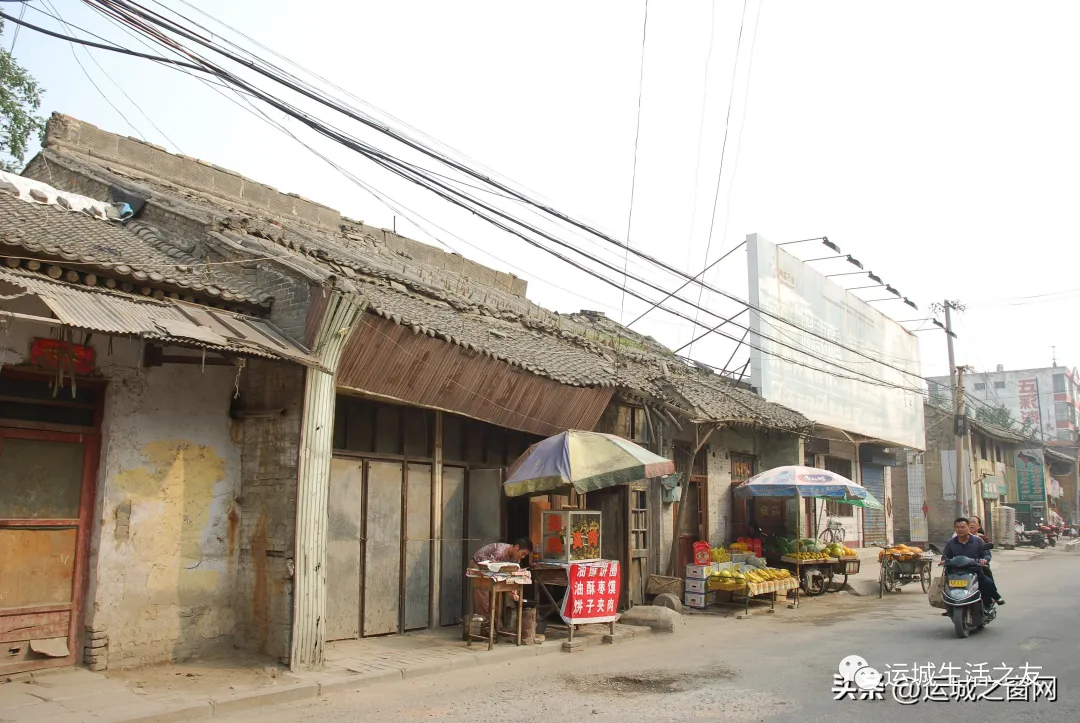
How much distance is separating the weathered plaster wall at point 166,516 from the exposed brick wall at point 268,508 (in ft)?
0.52

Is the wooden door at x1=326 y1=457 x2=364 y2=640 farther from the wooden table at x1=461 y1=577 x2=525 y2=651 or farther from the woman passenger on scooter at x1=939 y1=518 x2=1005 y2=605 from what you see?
the woman passenger on scooter at x1=939 y1=518 x2=1005 y2=605

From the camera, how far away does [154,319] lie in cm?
758

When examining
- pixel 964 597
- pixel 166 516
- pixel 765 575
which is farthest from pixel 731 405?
pixel 166 516

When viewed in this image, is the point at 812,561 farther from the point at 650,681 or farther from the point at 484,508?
the point at 650,681

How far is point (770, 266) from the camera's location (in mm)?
21359

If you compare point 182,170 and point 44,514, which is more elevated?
point 182,170

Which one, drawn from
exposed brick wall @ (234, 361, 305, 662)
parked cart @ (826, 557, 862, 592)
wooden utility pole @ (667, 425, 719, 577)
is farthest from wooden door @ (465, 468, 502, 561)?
parked cart @ (826, 557, 862, 592)

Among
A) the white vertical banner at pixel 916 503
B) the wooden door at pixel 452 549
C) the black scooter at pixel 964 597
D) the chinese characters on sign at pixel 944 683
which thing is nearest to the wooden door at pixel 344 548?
the wooden door at pixel 452 549

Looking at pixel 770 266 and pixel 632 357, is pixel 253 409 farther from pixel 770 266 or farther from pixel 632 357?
pixel 770 266

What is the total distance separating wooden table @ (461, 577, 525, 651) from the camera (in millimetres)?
10305

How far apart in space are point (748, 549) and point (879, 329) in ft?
45.7

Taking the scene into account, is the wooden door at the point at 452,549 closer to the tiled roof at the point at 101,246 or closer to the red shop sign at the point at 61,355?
the tiled roof at the point at 101,246

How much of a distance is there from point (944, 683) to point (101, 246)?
32.0ft

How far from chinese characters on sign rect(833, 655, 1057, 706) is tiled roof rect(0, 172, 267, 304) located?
7576 millimetres
